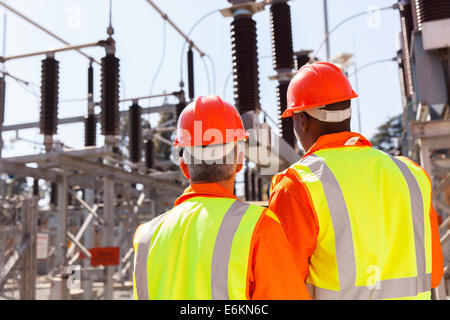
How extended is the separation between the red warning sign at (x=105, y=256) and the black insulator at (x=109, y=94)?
2.24m

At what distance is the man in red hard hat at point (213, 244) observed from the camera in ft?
4.38

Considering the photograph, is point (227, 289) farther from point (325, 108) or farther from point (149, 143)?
point (149, 143)

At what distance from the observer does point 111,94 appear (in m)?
6.55

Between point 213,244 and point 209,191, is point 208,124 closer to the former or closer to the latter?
point 209,191

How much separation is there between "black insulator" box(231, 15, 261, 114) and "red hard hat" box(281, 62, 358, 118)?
226 cm

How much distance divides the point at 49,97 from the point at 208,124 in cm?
537

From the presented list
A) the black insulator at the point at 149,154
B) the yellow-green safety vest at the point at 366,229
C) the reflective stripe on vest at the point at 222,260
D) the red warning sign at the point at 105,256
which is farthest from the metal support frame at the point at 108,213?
the reflective stripe on vest at the point at 222,260

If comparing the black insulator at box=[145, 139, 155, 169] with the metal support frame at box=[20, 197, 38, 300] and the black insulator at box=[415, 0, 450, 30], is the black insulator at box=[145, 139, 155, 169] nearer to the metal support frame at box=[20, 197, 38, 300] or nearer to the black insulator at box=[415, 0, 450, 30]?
the metal support frame at box=[20, 197, 38, 300]

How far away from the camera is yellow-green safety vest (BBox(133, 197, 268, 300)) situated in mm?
1336

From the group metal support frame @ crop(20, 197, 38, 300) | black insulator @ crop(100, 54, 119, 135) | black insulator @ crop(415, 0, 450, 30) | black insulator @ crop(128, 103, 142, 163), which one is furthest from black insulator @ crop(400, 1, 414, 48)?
metal support frame @ crop(20, 197, 38, 300)

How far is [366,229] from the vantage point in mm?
1618

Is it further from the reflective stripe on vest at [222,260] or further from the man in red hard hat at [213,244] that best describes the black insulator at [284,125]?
the reflective stripe on vest at [222,260]
